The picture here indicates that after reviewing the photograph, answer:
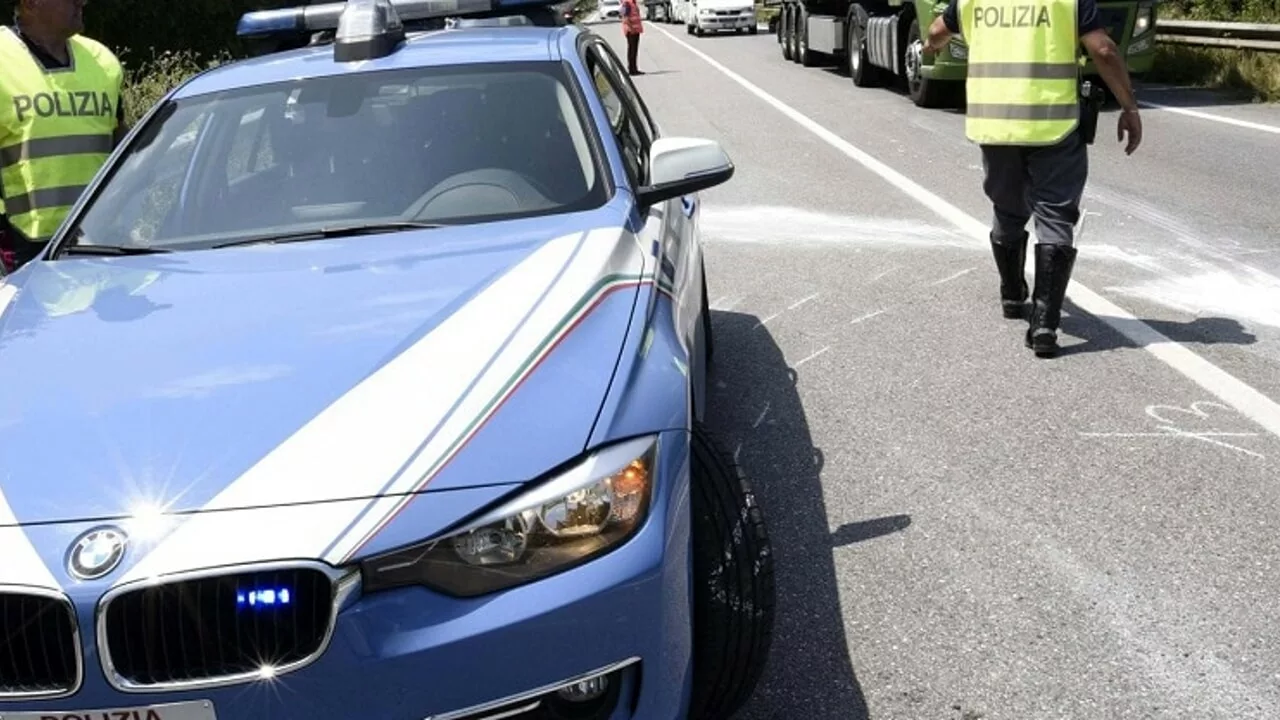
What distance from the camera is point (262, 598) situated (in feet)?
8.33

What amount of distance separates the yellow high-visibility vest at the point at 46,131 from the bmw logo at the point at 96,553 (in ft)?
10.1

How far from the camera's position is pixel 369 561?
8.45 ft

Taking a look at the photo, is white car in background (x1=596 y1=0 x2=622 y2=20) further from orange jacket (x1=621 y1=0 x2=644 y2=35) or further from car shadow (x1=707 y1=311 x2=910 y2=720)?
car shadow (x1=707 y1=311 x2=910 y2=720)

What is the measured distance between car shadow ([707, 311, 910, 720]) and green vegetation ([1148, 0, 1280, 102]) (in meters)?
12.1

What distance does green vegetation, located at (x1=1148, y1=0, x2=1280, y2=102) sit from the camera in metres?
17.2

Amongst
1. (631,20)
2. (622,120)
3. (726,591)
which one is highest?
(622,120)

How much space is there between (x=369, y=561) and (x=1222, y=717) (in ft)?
6.64

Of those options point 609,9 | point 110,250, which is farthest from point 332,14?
point 609,9

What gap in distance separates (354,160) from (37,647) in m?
2.11

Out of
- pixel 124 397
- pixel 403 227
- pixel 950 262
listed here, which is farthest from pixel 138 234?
pixel 950 262

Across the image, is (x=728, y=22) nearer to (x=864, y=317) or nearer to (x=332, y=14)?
(x=864, y=317)

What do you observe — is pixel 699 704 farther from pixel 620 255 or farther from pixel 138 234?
pixel 138 234

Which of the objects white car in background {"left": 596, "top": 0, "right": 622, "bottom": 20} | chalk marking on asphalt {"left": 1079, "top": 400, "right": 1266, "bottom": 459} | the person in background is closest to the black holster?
chalk marking on asphalt {"left": 1079, "top": 400, "right": 1266, "bottom": 459}

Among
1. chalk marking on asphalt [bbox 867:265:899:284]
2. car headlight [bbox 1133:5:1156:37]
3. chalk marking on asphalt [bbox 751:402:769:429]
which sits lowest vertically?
chalk marking on asphalt [bbox 867:265:899:284]
